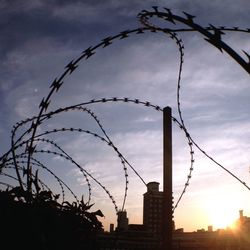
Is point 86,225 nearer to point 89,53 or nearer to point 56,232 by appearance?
point 56,232

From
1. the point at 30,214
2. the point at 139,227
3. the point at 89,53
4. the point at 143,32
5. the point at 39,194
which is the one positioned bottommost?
the point at 30,214

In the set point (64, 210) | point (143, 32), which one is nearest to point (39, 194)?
point (64, 210)

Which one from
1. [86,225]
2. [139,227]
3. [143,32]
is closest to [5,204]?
[86,225]

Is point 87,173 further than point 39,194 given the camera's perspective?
Yes

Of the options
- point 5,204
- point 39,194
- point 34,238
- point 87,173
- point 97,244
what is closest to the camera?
point 34,238

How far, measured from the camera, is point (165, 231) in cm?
479

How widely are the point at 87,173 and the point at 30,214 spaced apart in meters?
2.05

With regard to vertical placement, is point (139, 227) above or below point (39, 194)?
above

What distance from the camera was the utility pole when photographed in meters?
4.77

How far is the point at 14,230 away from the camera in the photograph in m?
3.86

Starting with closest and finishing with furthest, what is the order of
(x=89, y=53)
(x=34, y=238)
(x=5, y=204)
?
(x=89, y=53) < (x=34, y=238) < (x=5, y=204)

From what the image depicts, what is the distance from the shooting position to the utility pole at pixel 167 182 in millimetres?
4766

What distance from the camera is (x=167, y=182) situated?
4926 millimetres

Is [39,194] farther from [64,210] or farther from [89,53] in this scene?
[89,53]
